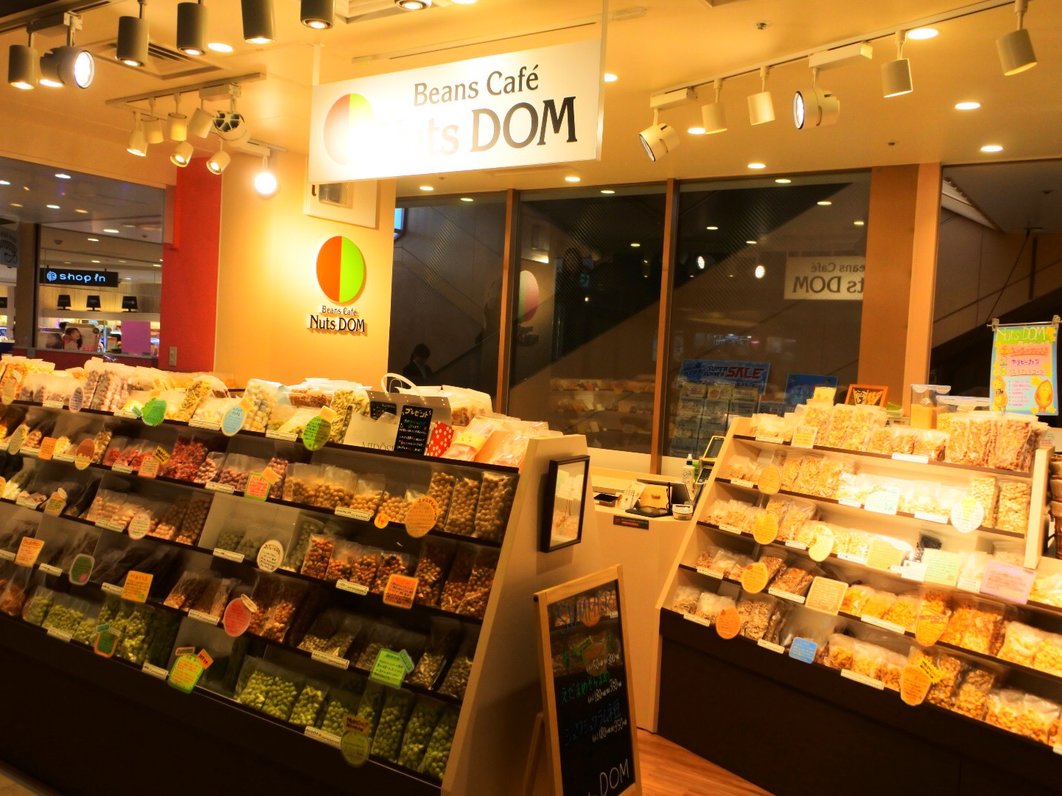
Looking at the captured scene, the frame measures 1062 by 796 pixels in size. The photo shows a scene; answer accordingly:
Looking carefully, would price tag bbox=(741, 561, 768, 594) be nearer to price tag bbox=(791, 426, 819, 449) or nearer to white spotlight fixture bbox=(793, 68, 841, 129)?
price tag bbox=(791, 426, 819, 449)

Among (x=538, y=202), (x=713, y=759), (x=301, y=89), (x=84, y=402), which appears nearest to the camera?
(x=84, y=402)

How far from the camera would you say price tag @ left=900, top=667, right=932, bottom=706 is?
136 inches

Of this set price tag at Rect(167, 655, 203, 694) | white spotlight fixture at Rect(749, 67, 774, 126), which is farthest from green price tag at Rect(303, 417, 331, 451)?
white spotlight fixture at Rect(749, 67, 774, 126)

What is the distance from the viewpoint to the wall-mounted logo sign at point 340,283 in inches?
297

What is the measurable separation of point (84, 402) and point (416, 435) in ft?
6.33

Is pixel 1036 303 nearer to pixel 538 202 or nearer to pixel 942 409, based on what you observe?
pixel 538 202

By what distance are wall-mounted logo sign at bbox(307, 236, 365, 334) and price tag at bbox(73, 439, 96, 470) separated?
A: 3.63 metres

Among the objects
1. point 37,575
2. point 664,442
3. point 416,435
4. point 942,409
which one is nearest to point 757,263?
point 664,442

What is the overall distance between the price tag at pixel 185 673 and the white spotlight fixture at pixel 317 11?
254cm

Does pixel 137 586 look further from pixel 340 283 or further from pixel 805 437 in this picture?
pixel 340 283

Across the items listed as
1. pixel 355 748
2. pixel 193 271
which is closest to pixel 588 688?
pixel 355 748

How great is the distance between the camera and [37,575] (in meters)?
4.18

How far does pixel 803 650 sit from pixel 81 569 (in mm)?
3200

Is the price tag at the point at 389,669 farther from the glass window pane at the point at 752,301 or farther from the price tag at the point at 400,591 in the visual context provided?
the glass window pane at the point at 752,301
